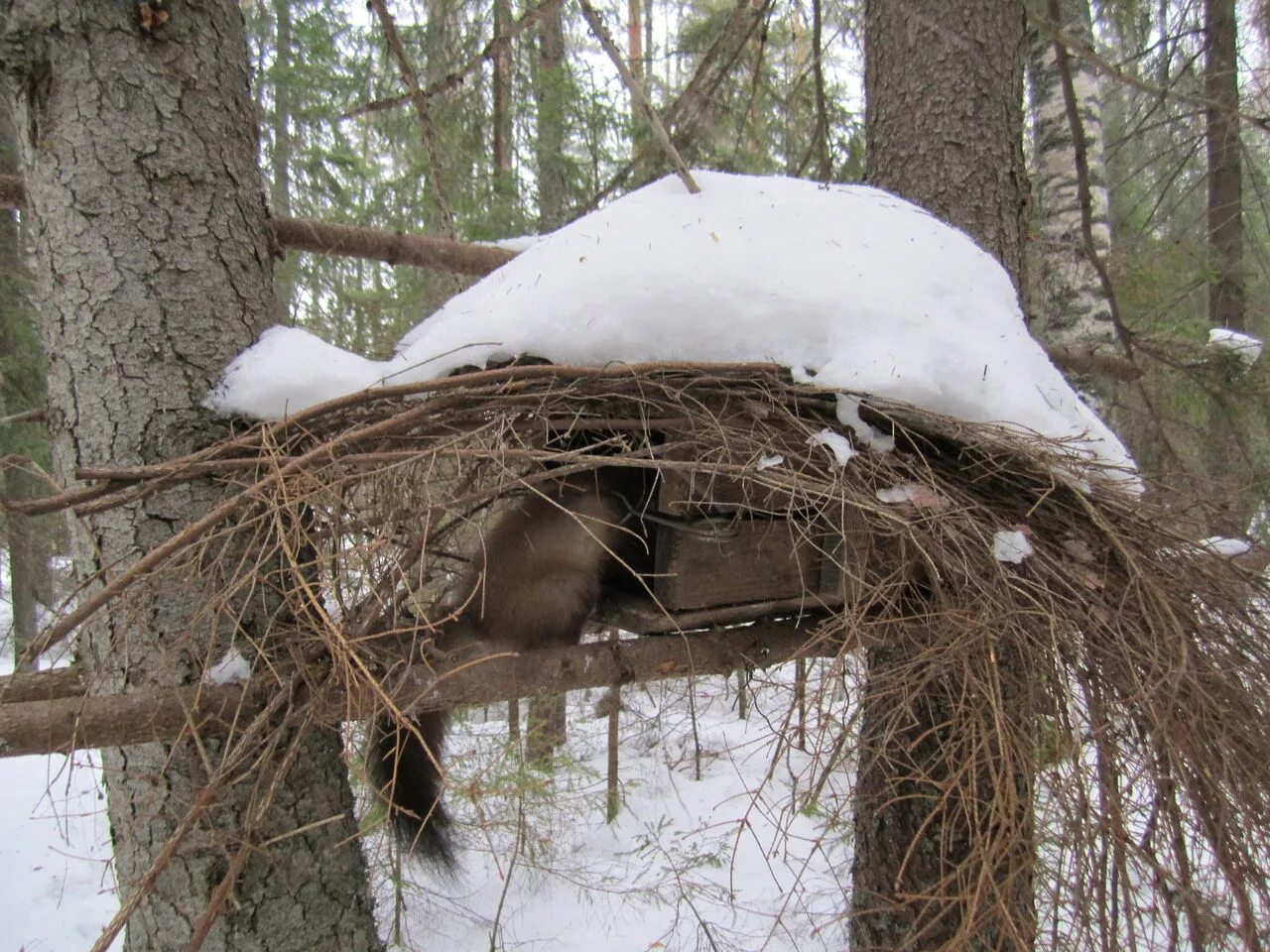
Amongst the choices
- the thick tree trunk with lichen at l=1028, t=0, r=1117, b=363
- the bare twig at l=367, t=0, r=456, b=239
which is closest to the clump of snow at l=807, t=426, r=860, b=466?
the bare twig at l=367, t=0, r=456, b=239

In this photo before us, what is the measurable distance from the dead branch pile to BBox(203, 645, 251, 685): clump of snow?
2.3 inches

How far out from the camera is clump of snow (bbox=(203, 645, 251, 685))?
1.46 m

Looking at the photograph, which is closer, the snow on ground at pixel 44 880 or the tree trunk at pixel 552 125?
the snow on ground at pixel 44 880

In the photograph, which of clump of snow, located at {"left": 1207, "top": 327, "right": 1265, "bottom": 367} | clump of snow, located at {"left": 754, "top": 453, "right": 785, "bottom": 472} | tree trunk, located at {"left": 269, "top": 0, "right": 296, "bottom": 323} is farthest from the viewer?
tree trunk, located at {"left": 269, "top": 0, "right": 296, "bottom": 323}

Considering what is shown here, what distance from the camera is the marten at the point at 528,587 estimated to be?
5.49 ft

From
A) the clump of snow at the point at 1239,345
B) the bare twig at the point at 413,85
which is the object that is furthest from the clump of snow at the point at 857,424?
the clump of snow at the point at 1239,345

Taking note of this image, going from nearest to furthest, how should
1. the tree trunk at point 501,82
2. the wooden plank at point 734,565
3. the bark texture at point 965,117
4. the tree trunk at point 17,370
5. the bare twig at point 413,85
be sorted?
the wooden plank at point 734,565, the bare twig at point 413,85, the bark texture at point 965,117, the tree trunk at point 501,82, the tree trunk at point 17,370

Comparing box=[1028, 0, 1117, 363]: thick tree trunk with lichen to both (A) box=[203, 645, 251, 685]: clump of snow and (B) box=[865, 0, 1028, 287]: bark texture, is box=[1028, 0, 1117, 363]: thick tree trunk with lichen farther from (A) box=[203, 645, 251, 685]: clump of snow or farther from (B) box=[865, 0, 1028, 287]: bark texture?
(A) box=[203, 645, 251, 685]: clump of snow

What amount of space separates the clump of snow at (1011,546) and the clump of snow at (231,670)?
1315 mm

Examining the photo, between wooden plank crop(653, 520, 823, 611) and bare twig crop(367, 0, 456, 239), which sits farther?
bare twig crop(367, 0, 456, 239)

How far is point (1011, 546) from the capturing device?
140 cm

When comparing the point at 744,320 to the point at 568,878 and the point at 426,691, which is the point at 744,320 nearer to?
the point at 426,691

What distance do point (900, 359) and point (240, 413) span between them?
1260 millimetres

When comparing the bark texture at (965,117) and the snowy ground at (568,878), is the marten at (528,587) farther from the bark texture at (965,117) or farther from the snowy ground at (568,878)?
the snowy ground at (568,878)
